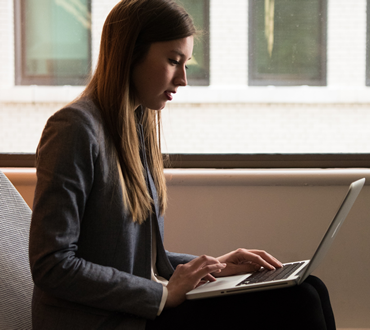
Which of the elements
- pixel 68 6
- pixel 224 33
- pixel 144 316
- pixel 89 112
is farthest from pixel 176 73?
pixel 68 6

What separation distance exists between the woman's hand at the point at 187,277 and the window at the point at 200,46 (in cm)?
118

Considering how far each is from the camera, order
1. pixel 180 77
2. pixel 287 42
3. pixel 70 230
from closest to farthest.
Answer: pixel 70 230, pixel 180 77, pixel 287 42

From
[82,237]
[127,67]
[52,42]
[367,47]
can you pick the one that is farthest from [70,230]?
[367,47]

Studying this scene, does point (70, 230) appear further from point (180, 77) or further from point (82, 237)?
point (180, 77)

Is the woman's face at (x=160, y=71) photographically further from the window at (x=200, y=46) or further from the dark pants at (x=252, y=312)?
the window at (x=200, y=46)

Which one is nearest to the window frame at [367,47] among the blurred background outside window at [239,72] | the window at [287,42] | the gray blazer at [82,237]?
the blurred background outside window at [239,72]

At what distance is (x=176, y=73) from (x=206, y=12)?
0.96 meters

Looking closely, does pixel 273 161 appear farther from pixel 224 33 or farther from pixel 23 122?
pixel 23 122

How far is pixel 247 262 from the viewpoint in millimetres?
1178

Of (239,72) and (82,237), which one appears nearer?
(82,237)

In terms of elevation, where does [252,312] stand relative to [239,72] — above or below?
below

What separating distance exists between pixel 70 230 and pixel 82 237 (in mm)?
91

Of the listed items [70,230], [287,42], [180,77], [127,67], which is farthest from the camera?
[287,42]

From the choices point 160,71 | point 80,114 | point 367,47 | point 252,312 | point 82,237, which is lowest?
point 252,312
